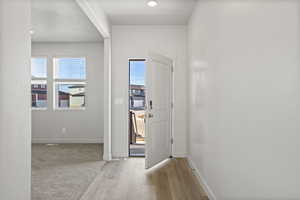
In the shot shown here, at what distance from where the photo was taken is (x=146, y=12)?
4.39m

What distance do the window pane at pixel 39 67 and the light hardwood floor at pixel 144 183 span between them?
359 centimetres

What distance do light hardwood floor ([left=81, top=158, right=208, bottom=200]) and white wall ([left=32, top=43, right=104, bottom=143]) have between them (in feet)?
7.48

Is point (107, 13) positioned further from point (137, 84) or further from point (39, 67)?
point (39, 67)

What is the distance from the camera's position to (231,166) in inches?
86.3

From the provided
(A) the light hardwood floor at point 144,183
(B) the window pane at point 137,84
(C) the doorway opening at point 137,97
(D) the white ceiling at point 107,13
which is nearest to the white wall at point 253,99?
(A) the light hardwood floor at point 144,183

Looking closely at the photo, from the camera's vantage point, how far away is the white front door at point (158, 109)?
4.34 meters

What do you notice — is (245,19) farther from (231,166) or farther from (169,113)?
(169,113)

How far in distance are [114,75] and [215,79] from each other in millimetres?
2873

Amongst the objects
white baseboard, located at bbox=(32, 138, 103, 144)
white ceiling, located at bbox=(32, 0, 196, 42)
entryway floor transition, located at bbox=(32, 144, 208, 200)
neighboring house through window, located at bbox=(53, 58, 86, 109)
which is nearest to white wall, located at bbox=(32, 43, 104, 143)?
white baseboard, located at bbox=(32, 138, 103, 144)

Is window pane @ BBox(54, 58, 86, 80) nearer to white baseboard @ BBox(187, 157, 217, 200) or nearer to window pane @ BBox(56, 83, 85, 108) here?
window pane @ BBox(56, 83, 85, 108)

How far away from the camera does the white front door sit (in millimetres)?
4340

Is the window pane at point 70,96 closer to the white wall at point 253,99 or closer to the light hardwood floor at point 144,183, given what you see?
the light hardwood floor at point 144,183

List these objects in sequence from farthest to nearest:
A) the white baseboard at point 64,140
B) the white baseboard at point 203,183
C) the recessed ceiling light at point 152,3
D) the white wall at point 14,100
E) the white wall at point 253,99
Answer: the white baseboard at point 64,140
the recessed ceiling light at point 152,3
the white baseboard at point 203,183
the white wall at point 14,100
the white wall at point 253,99

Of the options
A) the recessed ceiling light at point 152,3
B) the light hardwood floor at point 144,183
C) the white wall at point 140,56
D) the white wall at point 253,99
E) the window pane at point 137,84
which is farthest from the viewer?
the window pane at point 137,84
